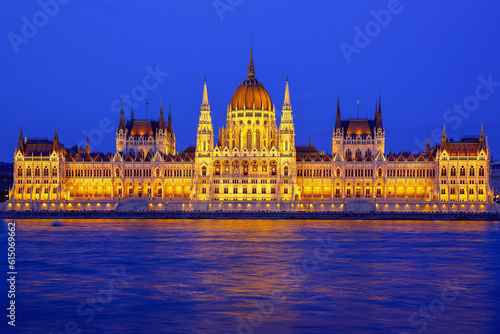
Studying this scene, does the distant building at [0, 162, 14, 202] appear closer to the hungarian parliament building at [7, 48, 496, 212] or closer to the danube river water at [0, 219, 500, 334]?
the hungarian parliament building at [7, 48, 496, 212]

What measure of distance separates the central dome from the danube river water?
63.4m

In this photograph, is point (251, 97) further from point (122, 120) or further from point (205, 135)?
point (122, 120)

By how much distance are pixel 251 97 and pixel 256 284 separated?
94.4m

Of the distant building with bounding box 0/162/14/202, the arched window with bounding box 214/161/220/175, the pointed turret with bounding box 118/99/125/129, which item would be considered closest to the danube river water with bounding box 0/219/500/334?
the arched window with bounding box 214/161/220/175

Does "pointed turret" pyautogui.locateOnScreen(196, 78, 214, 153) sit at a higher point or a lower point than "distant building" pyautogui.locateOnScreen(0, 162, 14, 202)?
higher

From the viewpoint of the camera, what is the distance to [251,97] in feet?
442

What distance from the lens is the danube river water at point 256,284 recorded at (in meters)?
32.8

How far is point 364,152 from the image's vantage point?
13375cm

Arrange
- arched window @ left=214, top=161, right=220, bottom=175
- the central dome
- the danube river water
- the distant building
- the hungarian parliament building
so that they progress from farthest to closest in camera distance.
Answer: the distant building → the central dome → arched window @ left=214, top=161, right=220, bottom=175 → the hungarian parliament building → the danube river water

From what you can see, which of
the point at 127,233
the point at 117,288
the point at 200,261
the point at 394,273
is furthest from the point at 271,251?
the point at 127,233

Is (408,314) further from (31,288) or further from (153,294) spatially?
(31,288)

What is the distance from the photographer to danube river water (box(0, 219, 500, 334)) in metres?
32.8

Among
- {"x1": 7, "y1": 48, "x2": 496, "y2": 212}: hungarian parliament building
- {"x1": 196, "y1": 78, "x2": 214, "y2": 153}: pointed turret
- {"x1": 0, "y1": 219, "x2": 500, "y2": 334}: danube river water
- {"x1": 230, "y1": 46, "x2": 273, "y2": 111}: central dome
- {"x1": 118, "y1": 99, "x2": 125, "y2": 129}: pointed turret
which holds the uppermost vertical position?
{"x1": 230, "y1": 46, "x2": 273, "y2": 111}: central dome

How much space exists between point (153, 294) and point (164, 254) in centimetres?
1864
